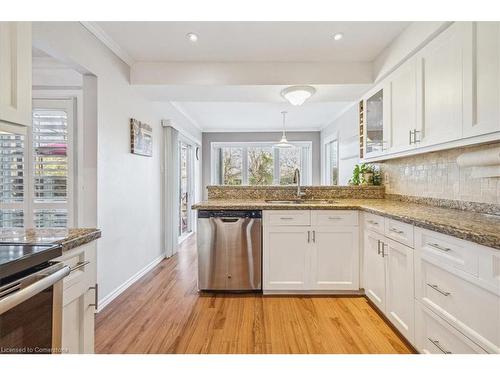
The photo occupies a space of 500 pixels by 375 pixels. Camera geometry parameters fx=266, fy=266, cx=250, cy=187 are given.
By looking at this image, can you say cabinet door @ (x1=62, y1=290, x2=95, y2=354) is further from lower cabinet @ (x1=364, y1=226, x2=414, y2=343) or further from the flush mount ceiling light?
the flush mount ceiling light

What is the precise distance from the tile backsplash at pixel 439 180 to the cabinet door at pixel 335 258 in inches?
29.3

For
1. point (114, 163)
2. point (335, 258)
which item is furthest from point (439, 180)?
point (114, 163)

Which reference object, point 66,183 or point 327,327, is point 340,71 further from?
point 66,183

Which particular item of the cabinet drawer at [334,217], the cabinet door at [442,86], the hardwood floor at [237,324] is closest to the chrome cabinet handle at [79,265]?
the hardwood floor at [237,324]

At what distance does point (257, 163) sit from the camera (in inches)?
276

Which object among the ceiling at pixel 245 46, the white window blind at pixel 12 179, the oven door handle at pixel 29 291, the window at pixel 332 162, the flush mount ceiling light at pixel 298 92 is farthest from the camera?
the window at pixel 332 162

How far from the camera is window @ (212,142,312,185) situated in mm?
6977

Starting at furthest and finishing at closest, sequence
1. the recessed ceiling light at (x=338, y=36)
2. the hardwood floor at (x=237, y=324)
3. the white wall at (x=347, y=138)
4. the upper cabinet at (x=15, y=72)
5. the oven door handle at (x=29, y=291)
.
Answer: the white wall at (x=347, y=138) < the recessed ceiling light at (x=338, y=36) < the hardwood floor at (x=237, y=324) < the upper cabinet at (x=15, y=72) < the oven door handle at (x=29, y=291)

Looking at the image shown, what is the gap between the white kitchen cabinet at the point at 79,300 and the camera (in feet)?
3.49

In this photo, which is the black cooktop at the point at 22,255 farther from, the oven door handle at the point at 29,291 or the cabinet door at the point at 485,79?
the cabinet door at the point at 485,79

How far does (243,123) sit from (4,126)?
5373 millimetres

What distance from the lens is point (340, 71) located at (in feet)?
9.29

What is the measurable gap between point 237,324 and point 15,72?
79.8 inches
